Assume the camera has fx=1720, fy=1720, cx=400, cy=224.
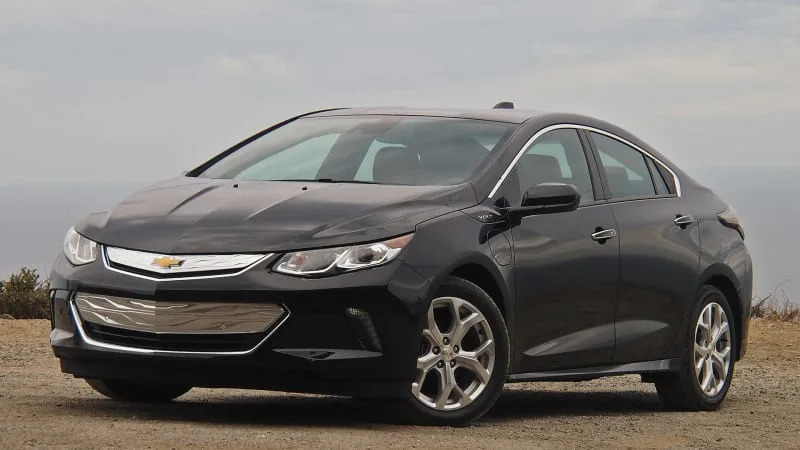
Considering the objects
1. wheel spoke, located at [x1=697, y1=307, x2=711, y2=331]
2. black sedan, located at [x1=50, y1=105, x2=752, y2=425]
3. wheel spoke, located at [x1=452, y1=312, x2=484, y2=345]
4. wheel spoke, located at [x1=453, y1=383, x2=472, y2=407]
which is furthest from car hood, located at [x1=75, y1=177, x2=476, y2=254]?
wheel spoke, located at [x1=697, y1=307, x2=711, y2=331]

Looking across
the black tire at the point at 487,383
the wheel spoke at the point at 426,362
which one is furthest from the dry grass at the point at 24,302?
the wheel spoke at the point at 426,362

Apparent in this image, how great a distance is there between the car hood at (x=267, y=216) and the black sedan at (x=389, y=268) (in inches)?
0.4

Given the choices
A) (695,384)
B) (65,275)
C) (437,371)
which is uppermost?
(65,275)

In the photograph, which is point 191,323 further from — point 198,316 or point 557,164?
point 557,164

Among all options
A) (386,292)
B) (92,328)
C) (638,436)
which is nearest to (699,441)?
(638,436)

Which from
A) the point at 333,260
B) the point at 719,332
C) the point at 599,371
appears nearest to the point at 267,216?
the point at 333,260

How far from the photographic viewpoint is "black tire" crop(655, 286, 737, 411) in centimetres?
1073

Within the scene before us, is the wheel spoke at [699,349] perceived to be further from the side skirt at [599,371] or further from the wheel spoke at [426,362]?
the wheel spoke at [426,362]

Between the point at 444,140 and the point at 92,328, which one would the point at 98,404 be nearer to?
the point at 92,328

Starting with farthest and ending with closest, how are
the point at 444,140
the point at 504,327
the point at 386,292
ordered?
1. the point at 444,140
2. the point at 504,327
3. the point at 386,292

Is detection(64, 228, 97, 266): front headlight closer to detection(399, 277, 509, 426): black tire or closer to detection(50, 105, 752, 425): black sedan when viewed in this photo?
detection(50, 105, 752, 425): black sedan

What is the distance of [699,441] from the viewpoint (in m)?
8.82

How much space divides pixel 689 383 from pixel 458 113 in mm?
2330

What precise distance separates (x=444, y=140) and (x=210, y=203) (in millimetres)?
1532
